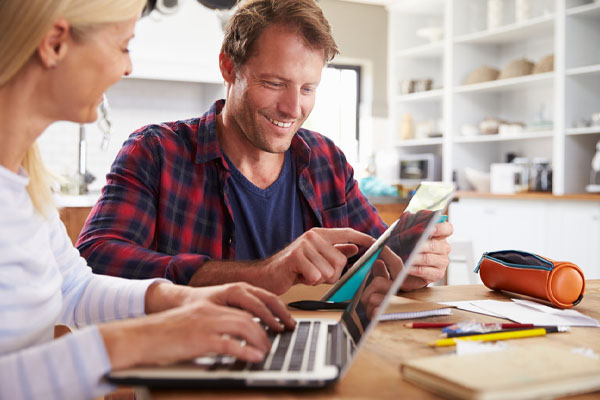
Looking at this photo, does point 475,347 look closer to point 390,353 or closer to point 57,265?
point 390,353

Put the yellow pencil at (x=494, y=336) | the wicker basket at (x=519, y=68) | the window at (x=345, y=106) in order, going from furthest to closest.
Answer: the window at (x=345, y=106)
the wicker basket at (x=519, y=68)
the yellow pencil at (x=494, y=336)

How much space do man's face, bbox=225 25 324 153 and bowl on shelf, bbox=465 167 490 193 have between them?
3890 millimetres

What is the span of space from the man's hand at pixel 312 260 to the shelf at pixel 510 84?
3.93 metres

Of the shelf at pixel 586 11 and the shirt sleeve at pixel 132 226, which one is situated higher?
the shelf at pixel 586 11

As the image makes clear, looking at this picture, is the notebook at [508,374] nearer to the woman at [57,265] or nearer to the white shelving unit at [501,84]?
the woman at [57,265]

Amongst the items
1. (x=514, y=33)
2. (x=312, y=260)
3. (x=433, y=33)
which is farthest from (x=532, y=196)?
(x=312, y=260)

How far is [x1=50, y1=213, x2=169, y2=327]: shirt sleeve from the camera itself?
922mm

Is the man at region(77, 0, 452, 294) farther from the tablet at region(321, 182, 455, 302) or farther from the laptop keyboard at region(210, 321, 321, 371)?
the laptop keyboard at region(210, 321, 321, 371)

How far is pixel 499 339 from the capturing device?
828mm

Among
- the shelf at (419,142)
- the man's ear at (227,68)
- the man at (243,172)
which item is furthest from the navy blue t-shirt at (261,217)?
the shelf at (419,142)

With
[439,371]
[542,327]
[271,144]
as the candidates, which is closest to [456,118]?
[271,144]

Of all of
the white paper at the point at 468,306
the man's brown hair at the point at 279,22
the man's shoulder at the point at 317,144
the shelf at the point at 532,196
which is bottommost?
the white paper at the point at 468,306

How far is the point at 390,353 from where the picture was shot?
2.52ft

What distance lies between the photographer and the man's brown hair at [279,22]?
4.91 ft
